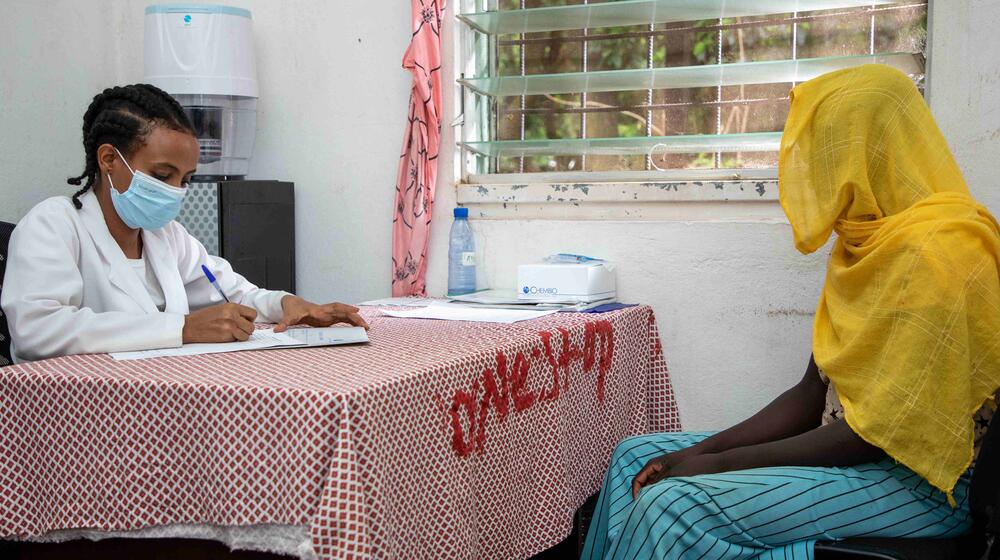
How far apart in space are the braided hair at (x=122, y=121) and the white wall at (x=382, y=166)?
3.40 feet

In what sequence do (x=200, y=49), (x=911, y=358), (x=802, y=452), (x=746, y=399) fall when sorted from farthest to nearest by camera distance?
(x=200, y=49)
(x=746, y=399)
(x=802, y=452)
(x=911, y=358)

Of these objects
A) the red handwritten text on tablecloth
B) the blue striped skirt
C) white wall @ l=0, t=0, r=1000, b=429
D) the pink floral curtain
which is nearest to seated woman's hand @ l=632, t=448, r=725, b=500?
the blue striped skirt

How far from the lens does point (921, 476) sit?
5.13 feet

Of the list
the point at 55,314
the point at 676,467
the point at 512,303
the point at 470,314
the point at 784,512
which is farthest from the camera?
the point at 512,303

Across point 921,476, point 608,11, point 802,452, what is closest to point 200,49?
point 608,11

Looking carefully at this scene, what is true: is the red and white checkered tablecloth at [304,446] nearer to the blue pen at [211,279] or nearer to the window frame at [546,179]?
the blue pen at [211,279]

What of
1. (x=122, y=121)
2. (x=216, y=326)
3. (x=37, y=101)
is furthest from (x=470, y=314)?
(x=37, y=101)

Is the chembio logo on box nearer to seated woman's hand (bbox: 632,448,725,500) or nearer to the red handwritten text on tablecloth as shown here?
the red handwritten text on tablecloth

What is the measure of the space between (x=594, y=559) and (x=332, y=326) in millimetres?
759

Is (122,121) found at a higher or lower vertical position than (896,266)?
higher

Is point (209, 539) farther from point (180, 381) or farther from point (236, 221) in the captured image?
point (236, 221)

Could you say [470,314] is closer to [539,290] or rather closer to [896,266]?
[539,290]

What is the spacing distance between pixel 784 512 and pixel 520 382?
1.82 ft

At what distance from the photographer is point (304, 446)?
1.24 m
